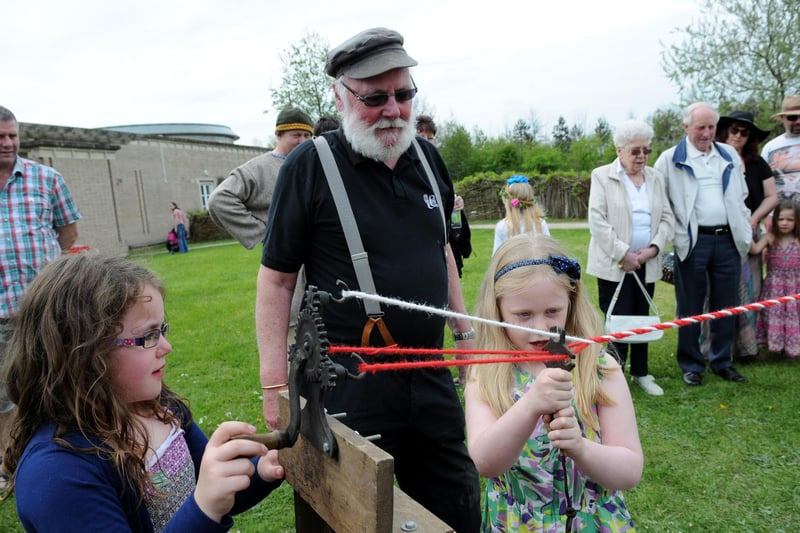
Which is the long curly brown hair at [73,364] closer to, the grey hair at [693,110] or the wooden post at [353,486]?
the wooden post at [353,486]

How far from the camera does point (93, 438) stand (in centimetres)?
140

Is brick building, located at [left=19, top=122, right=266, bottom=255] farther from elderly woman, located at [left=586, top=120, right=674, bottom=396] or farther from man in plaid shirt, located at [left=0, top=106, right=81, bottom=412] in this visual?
elderly woman, located at [left=586, top=120, right=674, bottom=396]

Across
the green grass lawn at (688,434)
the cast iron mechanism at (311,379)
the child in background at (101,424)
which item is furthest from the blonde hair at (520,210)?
the cast iron mechanism at (311,379)

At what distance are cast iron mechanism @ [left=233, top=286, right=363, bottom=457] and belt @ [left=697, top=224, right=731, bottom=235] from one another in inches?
181

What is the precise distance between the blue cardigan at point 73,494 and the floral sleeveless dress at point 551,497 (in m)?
0.98

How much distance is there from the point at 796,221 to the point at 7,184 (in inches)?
261

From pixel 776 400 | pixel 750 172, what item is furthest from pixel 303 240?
pixel 750 172

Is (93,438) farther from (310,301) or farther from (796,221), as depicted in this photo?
(796,221)

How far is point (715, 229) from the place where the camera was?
4.89 meters

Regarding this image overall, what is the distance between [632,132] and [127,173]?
89.9 ft

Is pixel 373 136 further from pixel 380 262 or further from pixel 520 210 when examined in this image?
pixel 520 210

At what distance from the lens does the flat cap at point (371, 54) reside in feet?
6.85

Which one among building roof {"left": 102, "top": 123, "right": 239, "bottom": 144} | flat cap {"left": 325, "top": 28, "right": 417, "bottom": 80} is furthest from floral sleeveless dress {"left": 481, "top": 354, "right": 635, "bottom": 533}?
building roof {"left": 102, "top": 123, "right": 239, "bottom": 144}

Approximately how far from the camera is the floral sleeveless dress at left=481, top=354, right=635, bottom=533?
180 cm
